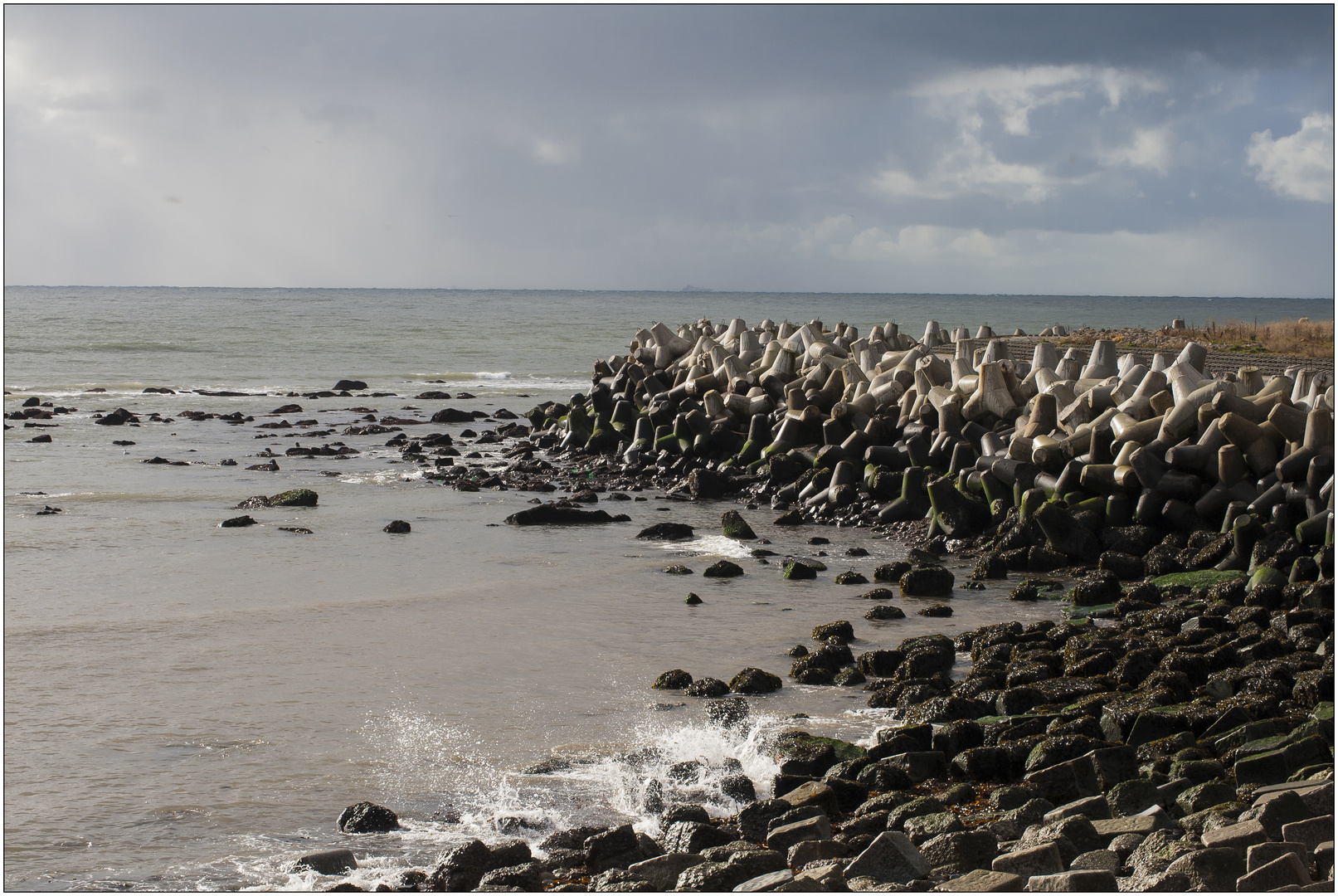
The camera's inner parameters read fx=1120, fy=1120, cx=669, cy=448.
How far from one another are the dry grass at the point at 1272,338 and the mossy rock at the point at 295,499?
1853cm

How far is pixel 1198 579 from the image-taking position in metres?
10.5

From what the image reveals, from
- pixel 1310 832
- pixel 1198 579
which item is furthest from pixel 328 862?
pixel 1198 579

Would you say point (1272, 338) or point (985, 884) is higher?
point (1272, 338)

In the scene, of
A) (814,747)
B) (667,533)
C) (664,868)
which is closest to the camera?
(664,868)

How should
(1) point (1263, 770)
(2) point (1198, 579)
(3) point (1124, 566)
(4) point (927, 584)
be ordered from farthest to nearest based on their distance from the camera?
1. (3) point (1124, 566)
2. (4) point (927, 584)
3. (2) point (1198, 579)
4. (1) point (1263, 770)

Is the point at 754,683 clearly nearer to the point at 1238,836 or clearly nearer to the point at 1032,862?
the point at 1032,862

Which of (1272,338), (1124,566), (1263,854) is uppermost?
(1272,338)

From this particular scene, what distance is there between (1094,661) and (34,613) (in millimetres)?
9166

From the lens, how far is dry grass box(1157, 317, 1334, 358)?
77.9 ft

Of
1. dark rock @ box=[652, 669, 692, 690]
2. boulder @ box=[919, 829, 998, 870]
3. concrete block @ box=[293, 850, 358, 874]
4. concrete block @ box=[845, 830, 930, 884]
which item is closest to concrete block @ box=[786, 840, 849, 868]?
concrete block @ box=[845, 830, 930, 884]

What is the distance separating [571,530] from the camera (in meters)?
14.4

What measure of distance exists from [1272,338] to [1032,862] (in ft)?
84.6

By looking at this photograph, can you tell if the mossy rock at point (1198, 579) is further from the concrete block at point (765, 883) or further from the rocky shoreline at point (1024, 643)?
the concrete block at point (765, 883)

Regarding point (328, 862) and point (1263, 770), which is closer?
point (328, 862)
